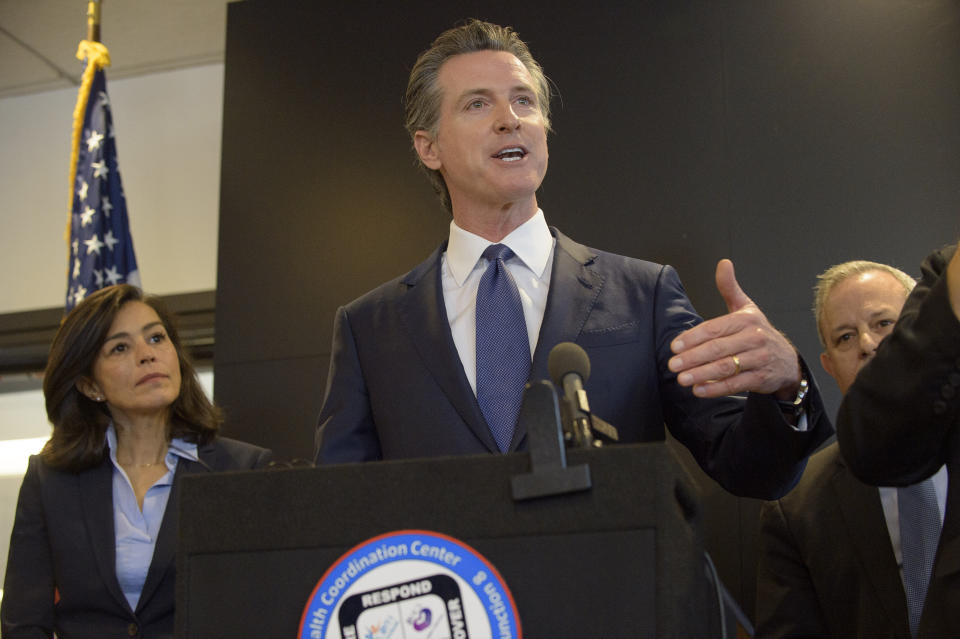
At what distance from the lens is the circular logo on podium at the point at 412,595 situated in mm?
858

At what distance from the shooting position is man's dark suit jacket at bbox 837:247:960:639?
104 centimetres

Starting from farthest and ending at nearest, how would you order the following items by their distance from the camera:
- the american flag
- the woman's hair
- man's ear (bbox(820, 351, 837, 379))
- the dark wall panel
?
the american flag → the dark wall panel → the woman's hair → man's ear (bbox(820, 351, 837, 379))

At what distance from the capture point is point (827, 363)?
8.68ft

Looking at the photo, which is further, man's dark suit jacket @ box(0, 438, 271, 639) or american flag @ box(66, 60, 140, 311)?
american flag @ box(66, 60, 140, 311)

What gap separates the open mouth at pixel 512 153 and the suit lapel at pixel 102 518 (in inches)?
55.8

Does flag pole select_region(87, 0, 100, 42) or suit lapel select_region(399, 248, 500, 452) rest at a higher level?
flag pole select_region(87, 0, 100, 42)

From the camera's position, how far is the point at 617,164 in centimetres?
310

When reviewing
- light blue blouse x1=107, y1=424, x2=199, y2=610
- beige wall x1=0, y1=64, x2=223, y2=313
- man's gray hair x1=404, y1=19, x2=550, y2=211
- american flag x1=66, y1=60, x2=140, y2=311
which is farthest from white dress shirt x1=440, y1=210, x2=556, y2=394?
beige wall x1=0, y1=64, x2=223, y2=313

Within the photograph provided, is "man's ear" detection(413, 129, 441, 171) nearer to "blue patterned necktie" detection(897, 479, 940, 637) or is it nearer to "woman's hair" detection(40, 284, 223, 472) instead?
"blue patterned necktie" detection(897, 479, 940, 637)

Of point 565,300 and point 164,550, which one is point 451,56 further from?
point 164,550

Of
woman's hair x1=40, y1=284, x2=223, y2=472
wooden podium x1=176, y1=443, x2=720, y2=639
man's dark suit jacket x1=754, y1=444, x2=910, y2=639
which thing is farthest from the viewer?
woman's hair x1=40, y1=284, x2=223, y2=472

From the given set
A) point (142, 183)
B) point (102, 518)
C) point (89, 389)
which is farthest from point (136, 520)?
point (142, 183)

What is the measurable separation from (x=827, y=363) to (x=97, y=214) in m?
2.57

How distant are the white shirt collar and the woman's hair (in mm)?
1281
